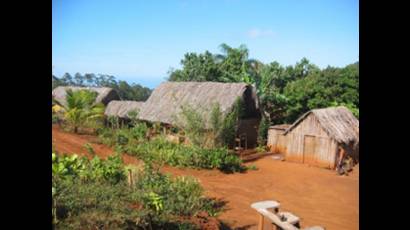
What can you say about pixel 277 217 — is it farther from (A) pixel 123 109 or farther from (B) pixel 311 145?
(A) pixel 123 109

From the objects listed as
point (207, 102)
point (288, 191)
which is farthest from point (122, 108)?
point (288, 191)

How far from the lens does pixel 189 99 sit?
16016 millimetres

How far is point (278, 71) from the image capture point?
64.6ft

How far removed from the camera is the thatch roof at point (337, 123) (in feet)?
37.2

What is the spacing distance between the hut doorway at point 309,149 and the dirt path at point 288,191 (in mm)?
279

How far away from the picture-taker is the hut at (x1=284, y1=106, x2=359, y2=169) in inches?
449

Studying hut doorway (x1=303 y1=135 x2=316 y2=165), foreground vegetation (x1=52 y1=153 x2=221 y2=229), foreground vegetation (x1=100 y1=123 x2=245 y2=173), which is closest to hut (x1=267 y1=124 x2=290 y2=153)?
hut doorway (x1=303 y1=135 x2=316 y2=165)

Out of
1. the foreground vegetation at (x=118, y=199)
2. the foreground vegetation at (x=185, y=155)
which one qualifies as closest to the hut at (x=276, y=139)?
the foreground vegetation at (x=185, y=155)

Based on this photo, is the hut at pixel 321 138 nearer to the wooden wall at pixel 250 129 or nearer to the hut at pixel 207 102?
the wooden wall at pixel 250 129

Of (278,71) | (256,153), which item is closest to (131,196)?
(256,153)

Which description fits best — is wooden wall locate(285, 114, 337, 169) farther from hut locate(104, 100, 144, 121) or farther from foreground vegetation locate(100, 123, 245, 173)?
hut locate(104, 100, 144, 121)

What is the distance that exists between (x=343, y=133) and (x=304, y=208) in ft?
15.0
